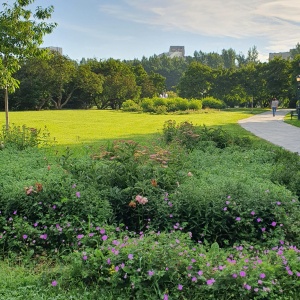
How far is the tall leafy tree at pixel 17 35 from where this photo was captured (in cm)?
945

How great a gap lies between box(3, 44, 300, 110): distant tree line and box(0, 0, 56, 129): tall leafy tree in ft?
94.1

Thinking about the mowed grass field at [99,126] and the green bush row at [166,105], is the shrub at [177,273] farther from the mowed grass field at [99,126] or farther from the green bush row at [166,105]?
the green bush row at [166,105]

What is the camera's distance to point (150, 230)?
3537 mm

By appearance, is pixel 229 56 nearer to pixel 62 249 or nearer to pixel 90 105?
pixel 90 105

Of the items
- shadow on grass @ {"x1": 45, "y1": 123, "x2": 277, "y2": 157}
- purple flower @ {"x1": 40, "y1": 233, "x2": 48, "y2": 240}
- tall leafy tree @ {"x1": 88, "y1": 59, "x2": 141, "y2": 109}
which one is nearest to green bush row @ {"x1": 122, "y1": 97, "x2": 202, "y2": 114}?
tall leafy tree @ {"x1": 88, "y1": 59, "x2": 141, "y2": 109}

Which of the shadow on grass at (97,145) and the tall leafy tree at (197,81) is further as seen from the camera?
the tall leafy tree at (197,81)

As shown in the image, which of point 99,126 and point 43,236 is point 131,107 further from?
point 43,236

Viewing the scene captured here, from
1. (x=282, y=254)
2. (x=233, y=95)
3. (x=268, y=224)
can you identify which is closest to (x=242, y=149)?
(x=268, y=224)

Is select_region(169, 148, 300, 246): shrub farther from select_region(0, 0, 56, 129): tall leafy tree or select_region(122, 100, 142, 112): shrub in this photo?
select_region(122, 100, 142, 112): shrub

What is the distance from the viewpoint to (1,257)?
11.0 feet

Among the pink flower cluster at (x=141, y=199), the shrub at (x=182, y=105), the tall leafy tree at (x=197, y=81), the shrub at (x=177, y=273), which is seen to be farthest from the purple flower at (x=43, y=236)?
the tall leafy tree at (x=197, y=81)

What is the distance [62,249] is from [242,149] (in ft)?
17.7

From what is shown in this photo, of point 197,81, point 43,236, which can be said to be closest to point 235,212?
point 43,236

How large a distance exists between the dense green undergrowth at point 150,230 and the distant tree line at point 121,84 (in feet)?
115
